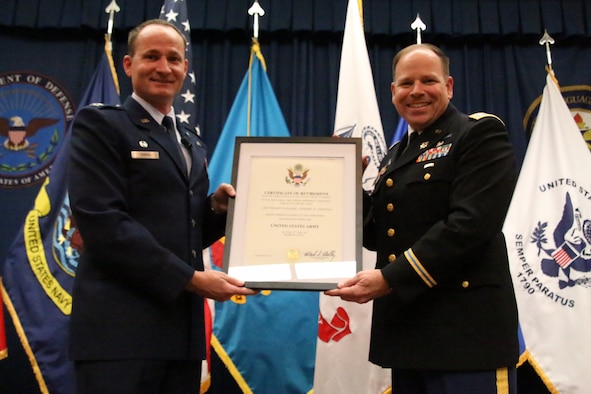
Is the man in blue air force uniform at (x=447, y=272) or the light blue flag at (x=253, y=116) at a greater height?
the light blue flag at (x=253, y=116)

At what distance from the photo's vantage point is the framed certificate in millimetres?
1782

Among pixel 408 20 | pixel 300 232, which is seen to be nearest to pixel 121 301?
pixel 300 232

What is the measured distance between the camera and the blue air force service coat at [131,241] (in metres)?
1.53

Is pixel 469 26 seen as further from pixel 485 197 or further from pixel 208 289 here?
pixel 208 289

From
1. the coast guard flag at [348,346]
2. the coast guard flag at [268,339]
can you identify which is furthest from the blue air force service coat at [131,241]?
the coast guard flag at [268,339]

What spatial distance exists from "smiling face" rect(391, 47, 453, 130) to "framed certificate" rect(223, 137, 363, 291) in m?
0.22

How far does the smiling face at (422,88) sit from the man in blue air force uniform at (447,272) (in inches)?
3.7

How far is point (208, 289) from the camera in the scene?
163 centimetres

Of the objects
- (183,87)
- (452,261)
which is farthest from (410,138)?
(183,87)

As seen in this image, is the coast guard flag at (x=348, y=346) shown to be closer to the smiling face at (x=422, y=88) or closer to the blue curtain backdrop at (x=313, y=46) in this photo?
the smiling face at (x=422, y=88)

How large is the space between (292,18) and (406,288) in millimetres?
3001

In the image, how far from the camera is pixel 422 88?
190 centimetres

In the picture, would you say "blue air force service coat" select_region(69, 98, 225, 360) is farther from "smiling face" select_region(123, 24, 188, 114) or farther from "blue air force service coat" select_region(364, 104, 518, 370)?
"blue air force service coat" select_region(364, 104, 518, 370)

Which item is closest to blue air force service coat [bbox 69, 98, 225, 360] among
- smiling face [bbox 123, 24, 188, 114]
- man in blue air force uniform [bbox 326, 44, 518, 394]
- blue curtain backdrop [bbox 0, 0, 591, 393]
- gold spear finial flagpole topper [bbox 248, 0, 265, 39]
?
smiling face [bbox 123, 24, 188, 114]
